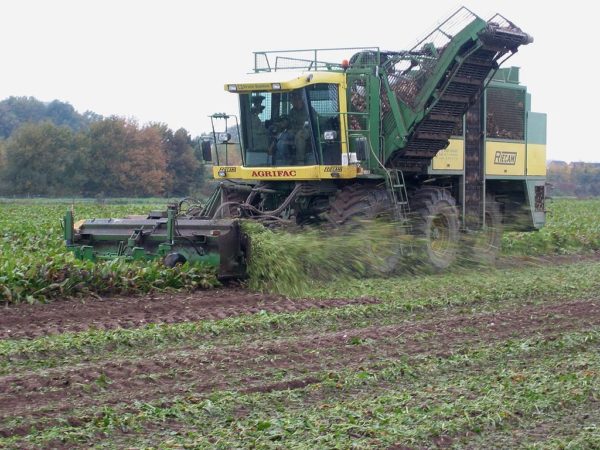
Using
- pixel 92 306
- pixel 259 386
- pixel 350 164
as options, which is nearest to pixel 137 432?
pixel 259 386

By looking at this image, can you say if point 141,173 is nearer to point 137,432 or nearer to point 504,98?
point 504,98

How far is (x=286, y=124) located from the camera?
12969 mm

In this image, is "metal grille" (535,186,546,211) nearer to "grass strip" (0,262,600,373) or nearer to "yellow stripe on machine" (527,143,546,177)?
"yellow stripe on machine" (527,143,546,177)

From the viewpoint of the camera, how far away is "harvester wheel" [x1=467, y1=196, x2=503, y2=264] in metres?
15.0

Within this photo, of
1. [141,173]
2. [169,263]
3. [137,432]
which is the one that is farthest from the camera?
[141,173]

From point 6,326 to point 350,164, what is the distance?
5575 millimetres

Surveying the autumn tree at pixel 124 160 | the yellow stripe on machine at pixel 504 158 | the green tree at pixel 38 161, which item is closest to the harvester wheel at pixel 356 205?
the yellow stripe on machine at pixel 504 158

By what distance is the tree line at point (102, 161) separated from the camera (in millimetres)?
44031

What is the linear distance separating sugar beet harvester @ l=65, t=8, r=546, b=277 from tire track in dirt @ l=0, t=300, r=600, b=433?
142 inches

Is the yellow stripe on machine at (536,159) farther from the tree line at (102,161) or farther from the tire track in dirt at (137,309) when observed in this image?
the tree line at (102,161)

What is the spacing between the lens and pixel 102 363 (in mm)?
6918

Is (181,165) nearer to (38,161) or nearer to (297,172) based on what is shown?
(38,161)

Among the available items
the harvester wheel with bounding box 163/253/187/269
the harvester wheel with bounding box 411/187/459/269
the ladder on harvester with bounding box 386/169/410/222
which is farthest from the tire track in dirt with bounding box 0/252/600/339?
the harvester wheel with bounding box 411/187/459/269

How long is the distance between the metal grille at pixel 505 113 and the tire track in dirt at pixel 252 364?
6.34m
